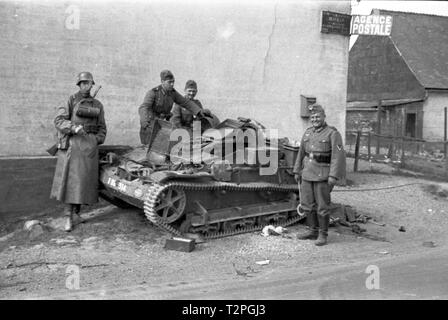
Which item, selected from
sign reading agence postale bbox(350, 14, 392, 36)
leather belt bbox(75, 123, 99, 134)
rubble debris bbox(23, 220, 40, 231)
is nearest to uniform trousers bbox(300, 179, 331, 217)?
leather belt bbox(75, 123, 99, 134)

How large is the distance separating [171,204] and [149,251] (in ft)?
2.21

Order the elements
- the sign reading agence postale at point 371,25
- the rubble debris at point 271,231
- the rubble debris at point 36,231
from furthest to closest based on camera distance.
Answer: the sign reading agence postale at point 371,25, the rubble debris at point 271,231, the rubble debris at point 36,231

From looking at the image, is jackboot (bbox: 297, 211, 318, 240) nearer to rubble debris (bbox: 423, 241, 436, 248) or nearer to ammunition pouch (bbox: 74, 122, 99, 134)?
rubble debris (bbox: 423, 241, 436, 248)

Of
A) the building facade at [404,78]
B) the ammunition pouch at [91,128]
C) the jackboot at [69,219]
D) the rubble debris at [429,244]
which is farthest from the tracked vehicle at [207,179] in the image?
the building facade at [404,78]

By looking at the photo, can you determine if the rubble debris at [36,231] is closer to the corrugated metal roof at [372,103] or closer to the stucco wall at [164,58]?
the stucco wall at [164,58]

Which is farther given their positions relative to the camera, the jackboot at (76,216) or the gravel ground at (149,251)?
the jackboot at (76,216)

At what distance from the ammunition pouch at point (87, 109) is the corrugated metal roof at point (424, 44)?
2133cm

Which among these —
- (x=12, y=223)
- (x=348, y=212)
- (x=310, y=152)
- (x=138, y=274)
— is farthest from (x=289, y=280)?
(x=12, y=223)

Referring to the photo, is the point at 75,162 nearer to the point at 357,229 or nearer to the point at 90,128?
the point at 90,128

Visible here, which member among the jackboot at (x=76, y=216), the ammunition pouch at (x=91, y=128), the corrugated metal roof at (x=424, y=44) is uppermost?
the corrugated metal roof at (x=424, y=44)

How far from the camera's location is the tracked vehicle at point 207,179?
23.7 ft

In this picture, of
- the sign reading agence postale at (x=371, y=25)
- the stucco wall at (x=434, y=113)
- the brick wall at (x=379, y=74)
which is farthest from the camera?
the brick wall at (x=379, y=74)

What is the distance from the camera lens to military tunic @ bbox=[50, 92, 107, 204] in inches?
303
